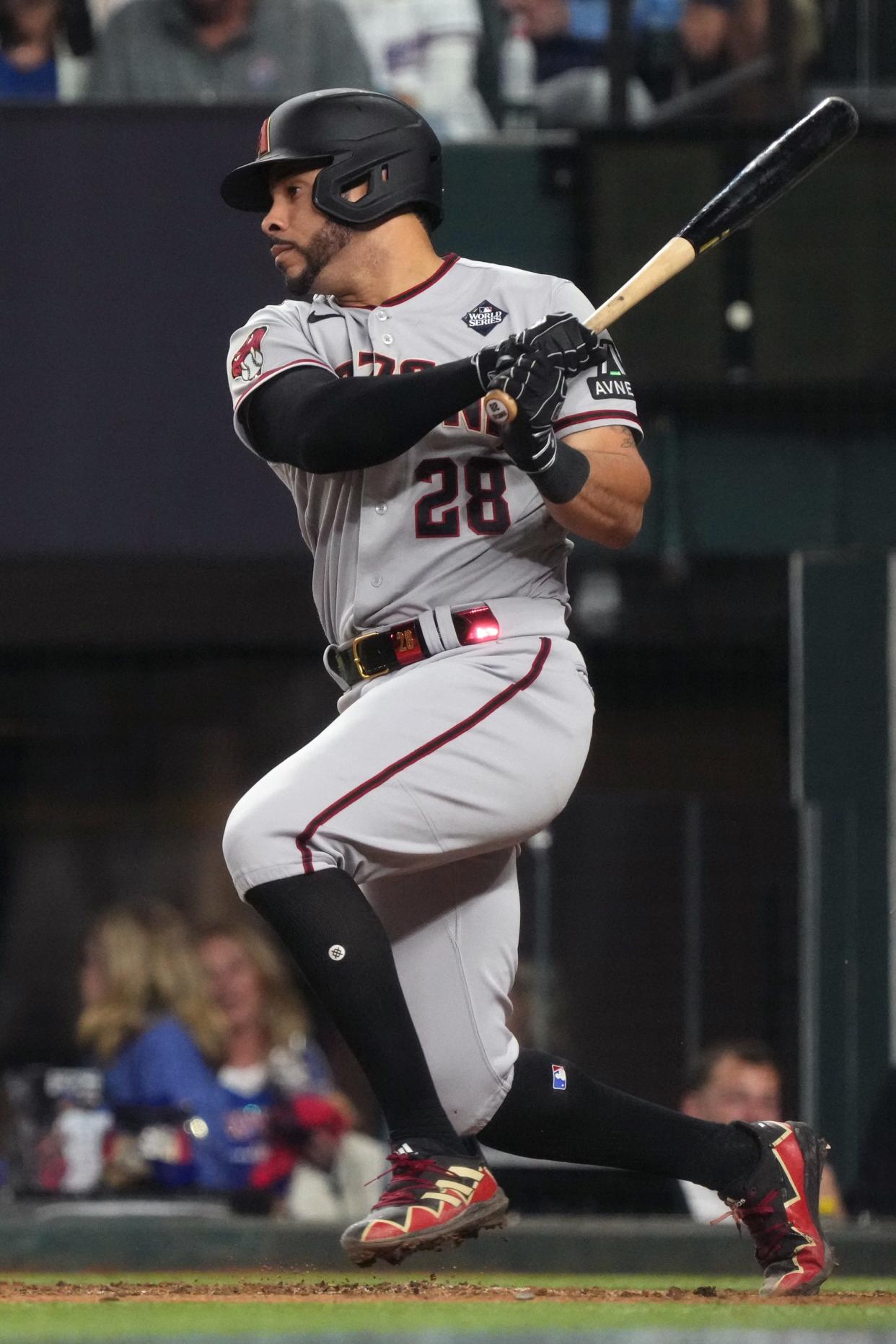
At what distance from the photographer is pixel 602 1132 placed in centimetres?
329

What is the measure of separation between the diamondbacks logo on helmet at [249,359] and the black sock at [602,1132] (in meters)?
1.04

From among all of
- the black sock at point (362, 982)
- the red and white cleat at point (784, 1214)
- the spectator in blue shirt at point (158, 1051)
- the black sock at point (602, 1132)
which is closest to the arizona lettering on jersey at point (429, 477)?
the black sock at point (362, 982)

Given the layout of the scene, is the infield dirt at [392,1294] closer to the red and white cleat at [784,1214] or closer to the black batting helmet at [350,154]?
the red and white cleat at [784,1214]

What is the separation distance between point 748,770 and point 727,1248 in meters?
2.71

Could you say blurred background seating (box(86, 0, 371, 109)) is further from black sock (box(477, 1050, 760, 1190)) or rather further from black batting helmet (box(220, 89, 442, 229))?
black sock (box(477, 1050, 760, 1190))

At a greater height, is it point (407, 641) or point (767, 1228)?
point (407, 641)

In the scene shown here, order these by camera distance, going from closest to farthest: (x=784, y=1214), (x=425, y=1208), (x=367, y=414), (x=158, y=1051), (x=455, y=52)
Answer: (x=425, y=1208)
(x=367, y=414)
(x=784, y=1214)
(x=158, y=1051)
(x=455, y=52)

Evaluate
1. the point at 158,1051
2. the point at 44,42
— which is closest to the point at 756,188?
the point at 158,1051

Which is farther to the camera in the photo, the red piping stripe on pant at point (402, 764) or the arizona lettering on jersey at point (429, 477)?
the arizona lettering on jersey at point (429, 477)

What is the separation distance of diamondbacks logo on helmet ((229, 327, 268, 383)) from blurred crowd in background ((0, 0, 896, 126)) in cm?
402

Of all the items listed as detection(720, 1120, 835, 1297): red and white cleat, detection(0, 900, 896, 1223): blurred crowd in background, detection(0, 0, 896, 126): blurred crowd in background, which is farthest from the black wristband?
detection(0, 0, 896, 126): blurred crowd in background

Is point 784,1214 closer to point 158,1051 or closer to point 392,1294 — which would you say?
point 392,1294

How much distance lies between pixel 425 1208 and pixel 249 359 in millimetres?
1180

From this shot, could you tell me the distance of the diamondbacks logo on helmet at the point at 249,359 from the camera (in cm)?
316
